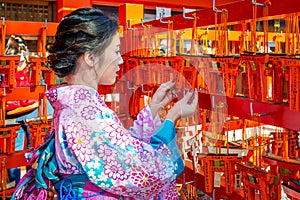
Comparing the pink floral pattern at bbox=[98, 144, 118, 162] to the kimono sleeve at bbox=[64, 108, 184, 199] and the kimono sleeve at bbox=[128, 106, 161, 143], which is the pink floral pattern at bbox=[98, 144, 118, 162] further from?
the kimono sleeve at bbox=[128, 106, 161, 143]

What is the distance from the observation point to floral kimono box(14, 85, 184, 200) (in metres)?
0.94

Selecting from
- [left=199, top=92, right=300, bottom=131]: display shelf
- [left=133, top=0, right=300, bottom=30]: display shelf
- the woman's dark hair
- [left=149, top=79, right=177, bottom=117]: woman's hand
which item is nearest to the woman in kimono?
the woman's dark hair

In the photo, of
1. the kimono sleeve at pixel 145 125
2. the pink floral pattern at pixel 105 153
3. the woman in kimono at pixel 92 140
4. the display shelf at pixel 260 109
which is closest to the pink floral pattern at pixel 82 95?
the woman in kimono at pixel 92 140

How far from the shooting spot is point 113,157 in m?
0.94

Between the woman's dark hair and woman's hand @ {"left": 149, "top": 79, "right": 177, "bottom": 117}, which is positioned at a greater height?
the woman's dark hair

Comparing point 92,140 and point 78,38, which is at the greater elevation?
point 78,38

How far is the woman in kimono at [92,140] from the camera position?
94 centimetres

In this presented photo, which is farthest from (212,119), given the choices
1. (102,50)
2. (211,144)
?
(102,50)

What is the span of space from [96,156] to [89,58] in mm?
228

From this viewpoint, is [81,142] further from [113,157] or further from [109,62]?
[109,62]

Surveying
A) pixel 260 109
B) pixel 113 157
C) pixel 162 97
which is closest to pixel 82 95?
pixel 113 157

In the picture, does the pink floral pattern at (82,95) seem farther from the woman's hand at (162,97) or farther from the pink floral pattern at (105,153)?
the woman's hand at (162,97)

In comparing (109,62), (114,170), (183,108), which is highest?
(109,62)

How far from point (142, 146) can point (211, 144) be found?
2.44 ft
